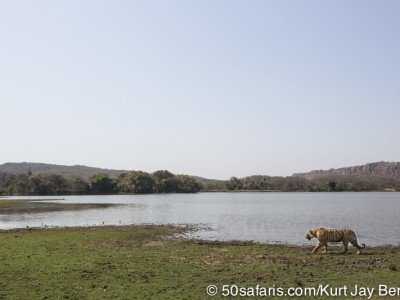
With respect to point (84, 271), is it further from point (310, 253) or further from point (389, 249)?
point (389, 249)

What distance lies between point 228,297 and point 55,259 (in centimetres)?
1073

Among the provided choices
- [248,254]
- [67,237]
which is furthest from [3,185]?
[248,254]

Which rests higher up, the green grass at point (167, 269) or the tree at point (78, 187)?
the tree at point (78, 187)

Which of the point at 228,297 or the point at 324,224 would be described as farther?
the point at 324,224

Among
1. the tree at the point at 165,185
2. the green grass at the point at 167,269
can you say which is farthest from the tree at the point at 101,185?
the green grass at the point at 167,269

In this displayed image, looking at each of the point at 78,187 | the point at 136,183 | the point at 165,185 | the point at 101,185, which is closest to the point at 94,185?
the point at 101,185

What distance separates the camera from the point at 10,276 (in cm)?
1700

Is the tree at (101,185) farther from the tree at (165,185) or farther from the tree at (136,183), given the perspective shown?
the tree at (165,185)

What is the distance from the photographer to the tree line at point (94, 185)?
16638 centimetres
